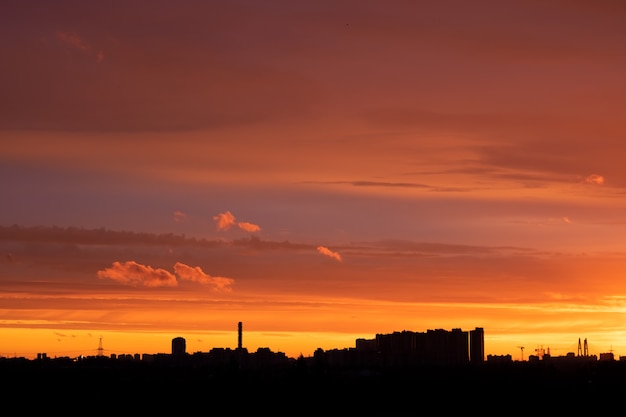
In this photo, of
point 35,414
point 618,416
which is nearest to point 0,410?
point 35,414

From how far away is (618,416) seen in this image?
19925 centimetres

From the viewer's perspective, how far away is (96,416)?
197375mm

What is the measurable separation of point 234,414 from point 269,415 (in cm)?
753

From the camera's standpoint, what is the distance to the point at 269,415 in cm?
19662

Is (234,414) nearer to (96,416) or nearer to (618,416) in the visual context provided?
(96,416)

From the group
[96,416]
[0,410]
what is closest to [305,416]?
[96,416]

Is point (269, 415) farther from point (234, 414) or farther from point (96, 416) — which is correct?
point (96, 416)

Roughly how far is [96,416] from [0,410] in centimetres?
1819

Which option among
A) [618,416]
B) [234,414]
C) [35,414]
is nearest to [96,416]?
[35,414]

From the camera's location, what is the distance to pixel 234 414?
200 metres

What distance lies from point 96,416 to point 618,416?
98.5m

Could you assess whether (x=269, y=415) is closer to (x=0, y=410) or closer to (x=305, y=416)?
(x=305, y=416)

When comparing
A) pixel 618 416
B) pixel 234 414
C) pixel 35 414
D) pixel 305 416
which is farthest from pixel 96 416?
pixel 618 416

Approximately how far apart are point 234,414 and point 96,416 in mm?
25814
